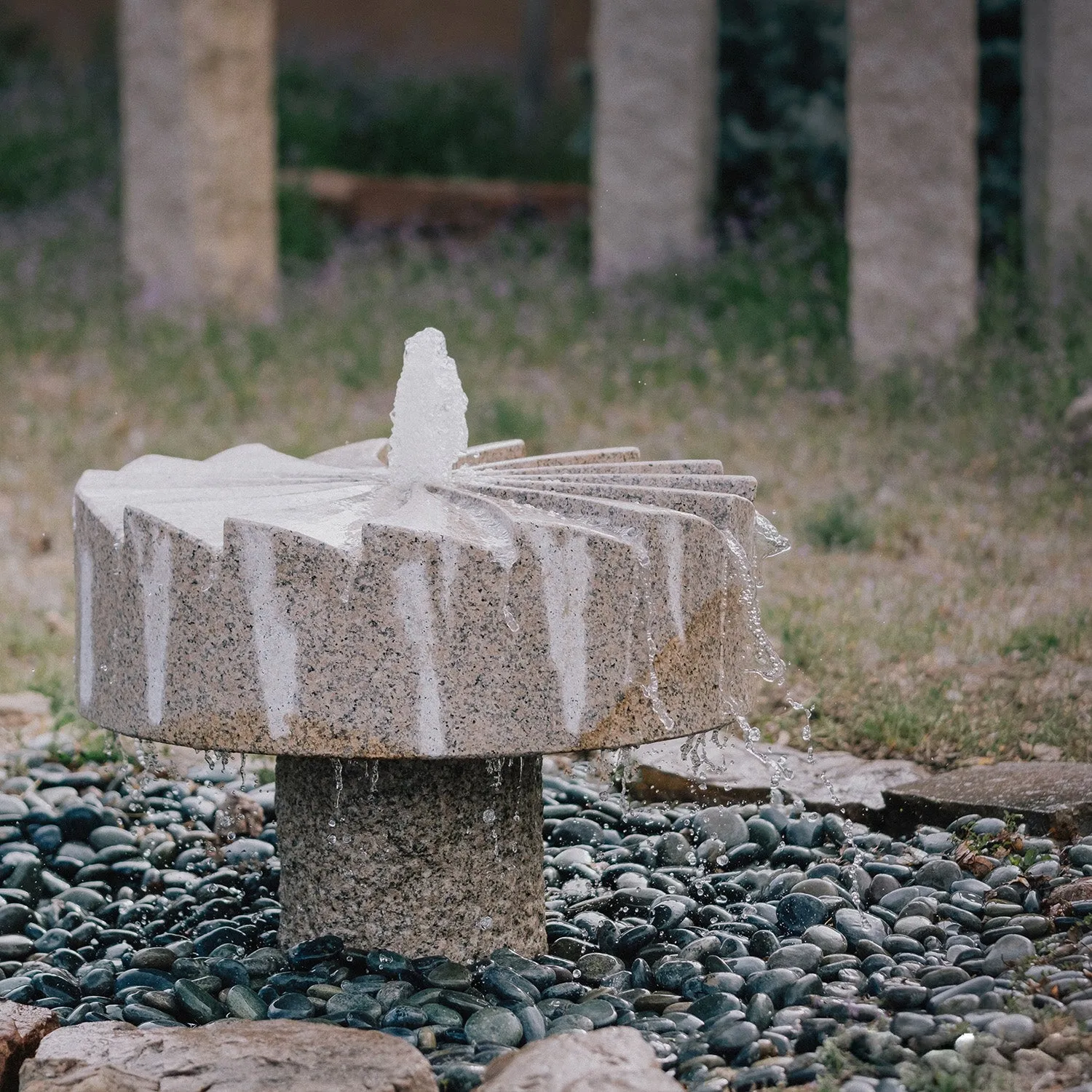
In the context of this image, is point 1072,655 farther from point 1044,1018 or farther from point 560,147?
point 560,147

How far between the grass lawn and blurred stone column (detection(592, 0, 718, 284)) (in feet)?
1.27

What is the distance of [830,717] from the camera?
3920 millimetres

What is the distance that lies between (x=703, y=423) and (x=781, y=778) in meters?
3.43

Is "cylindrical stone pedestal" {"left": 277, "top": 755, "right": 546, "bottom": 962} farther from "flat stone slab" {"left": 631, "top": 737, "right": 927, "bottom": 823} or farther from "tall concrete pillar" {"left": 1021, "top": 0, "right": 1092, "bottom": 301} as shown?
"tall concrete pillar" {"left": 1021, "top": 0, "right": 1092, "bottom": 301}

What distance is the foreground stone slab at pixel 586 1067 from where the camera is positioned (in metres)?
2.15

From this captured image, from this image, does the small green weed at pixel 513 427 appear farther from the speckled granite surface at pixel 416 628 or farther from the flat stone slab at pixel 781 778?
the speckled granite surface at pixel 416 628

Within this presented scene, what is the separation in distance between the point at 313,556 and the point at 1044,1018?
49.8 inches

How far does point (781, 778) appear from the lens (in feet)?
11.2

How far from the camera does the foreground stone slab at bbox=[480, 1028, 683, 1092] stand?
7.06ft

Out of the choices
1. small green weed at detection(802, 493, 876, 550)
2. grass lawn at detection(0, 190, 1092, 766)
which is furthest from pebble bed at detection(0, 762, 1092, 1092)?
small green weed at detection(802, 493, 876, 550)

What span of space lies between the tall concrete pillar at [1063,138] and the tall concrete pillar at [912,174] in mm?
358

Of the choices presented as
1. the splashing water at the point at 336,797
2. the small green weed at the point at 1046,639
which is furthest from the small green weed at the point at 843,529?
the splashing water at the point at 336,797

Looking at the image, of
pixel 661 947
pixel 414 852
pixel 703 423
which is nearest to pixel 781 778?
pixel 661 947

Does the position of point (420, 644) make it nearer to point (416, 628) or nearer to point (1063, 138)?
point (416, 628)
